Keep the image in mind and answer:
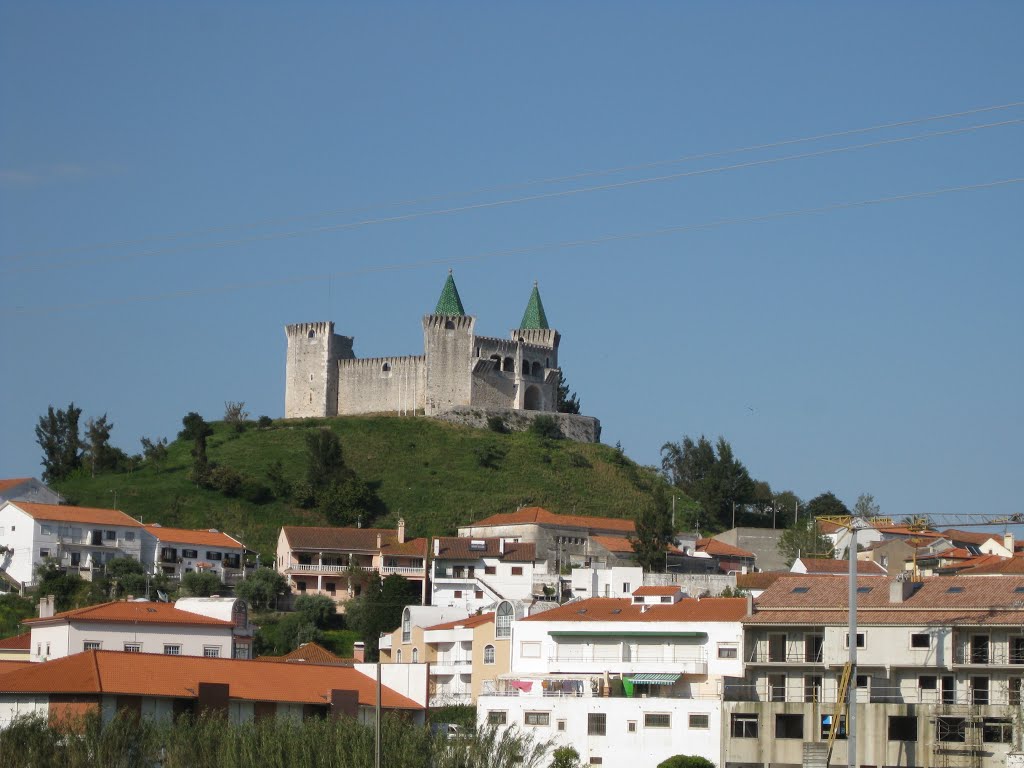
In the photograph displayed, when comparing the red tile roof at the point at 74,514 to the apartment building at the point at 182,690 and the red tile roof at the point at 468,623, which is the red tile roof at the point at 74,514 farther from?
the apartment building at the point at 182,690

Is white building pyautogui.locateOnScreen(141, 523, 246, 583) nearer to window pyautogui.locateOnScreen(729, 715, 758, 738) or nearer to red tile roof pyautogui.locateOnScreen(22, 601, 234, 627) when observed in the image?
red tile roof pyautogui.locateOnScreen(22, 601, 234, 627)

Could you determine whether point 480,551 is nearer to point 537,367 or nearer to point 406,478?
point 406,478

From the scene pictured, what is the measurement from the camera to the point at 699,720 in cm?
6506

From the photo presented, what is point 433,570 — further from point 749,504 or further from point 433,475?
point 749,504

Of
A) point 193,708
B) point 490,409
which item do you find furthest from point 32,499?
point 193,708

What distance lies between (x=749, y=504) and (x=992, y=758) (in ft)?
282

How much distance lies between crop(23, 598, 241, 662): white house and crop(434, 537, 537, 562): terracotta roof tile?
3009cm

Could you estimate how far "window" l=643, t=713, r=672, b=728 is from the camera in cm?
6550

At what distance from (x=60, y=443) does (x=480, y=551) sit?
50.0m

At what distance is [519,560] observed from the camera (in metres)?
109

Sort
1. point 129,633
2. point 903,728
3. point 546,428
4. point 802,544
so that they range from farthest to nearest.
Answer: point 546,428 < point 802,544 < point 129,633 < point 903,728

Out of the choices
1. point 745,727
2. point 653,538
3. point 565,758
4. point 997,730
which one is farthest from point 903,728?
point 653,538

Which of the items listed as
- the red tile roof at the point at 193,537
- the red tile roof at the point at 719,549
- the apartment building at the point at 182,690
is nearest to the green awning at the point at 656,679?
the apartment building at the point at 182,690

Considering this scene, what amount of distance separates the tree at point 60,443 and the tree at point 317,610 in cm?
4538
